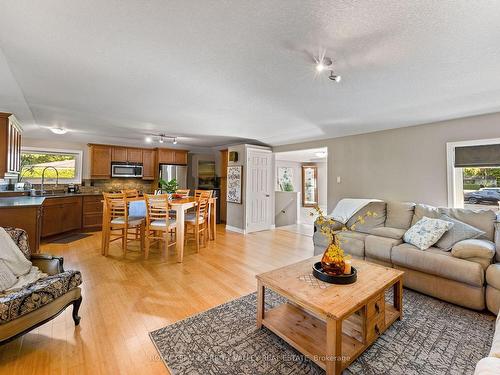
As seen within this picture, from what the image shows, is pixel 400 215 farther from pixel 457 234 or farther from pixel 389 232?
pixel 457 234

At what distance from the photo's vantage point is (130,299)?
7.74ft

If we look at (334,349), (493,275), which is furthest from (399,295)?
(334,349)

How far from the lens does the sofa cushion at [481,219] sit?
8.56ft

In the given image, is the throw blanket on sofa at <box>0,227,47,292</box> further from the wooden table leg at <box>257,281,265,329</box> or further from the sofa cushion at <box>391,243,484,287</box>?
the sofa cushion at <box>391,243,484,287</box>

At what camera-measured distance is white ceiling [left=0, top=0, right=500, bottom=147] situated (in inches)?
54.6

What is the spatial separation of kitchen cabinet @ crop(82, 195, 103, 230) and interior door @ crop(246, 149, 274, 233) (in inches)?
144

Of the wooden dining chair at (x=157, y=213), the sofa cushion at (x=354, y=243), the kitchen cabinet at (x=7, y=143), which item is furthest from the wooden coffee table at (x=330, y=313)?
the kitchen cabinet at (x=7, y=143)

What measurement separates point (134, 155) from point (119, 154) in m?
0.36

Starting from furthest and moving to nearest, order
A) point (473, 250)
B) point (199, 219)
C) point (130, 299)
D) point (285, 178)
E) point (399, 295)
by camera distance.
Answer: point (285, 178), point (199, 219), point (130, 299), point (473, 250), point (399, 295)

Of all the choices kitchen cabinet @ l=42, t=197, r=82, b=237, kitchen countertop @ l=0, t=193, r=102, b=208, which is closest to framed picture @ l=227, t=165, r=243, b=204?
kitchen countertop @ l=0, t=193, r=102, b=208

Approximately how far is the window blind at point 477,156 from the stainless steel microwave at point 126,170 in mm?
6852

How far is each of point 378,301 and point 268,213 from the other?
430 centimetres

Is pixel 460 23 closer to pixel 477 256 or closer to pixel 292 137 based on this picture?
pixel 477 256

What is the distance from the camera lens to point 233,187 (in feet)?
19.3
